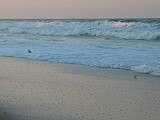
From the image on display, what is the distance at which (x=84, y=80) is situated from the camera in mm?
9438

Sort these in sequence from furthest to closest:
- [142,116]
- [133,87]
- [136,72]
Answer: [136,72] → [133,87] → [142,116]

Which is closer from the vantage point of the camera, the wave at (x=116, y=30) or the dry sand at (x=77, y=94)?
the dry sand at (x=77, y=94)

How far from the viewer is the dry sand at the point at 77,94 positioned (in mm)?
6363

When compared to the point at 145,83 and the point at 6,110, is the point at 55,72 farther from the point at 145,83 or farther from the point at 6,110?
the point at 6,110

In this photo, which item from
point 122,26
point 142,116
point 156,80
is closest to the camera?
point 142,116

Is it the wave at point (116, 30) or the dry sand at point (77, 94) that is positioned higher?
the dry sand at point (77, 94)

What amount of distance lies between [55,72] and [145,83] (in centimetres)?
274

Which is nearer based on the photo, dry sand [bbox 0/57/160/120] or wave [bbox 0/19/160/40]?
dry sand [bbox 0/57/160/120]

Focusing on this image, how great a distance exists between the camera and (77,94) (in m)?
7.78

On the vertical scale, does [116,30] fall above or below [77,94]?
below

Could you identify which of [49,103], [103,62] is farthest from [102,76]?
[49,103]

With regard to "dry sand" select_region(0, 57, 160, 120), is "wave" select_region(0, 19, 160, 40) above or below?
below

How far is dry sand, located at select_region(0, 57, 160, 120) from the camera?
20.9 feet

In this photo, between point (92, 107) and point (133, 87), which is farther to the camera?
point (133, 87)
